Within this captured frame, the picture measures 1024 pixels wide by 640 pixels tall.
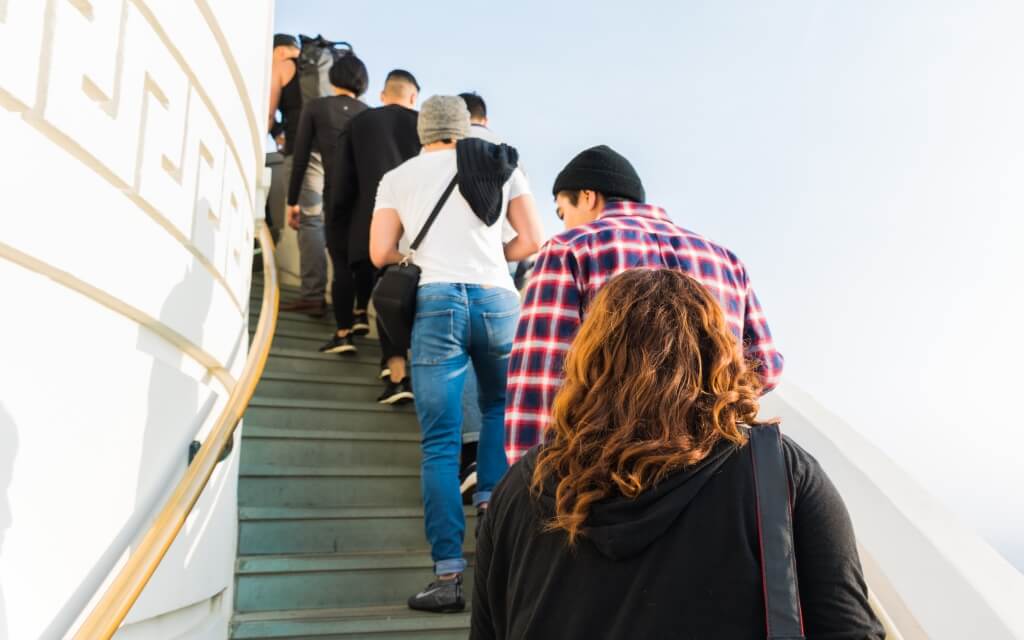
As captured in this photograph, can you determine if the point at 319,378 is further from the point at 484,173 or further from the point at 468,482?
the point at 484,173

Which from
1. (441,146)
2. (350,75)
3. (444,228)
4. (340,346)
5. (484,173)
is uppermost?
(350,75)

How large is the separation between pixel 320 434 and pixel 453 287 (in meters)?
1.32

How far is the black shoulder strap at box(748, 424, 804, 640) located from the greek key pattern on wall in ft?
4.44

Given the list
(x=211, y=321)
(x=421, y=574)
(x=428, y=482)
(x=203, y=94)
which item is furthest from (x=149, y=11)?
(x=421, y=574)

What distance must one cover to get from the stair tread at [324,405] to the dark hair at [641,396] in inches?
125

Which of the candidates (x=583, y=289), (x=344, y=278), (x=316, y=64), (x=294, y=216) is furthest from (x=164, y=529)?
(x=316, y=64)

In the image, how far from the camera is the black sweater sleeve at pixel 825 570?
1.25 metres

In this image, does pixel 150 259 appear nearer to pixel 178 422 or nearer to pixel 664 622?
pixel 178 422

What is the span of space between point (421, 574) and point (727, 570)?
7.92ft

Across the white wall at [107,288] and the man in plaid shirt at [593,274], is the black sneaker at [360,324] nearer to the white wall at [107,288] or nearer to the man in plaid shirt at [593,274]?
the white wall at [107,288]

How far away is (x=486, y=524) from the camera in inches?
60.5

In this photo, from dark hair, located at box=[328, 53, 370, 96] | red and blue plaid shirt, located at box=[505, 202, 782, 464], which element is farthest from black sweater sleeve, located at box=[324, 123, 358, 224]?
red and blue plaid shirt, located at box=[505, 202, 782, 464]

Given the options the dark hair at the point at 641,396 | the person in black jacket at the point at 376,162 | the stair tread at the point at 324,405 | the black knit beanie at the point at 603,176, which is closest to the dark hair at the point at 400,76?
the person in black jacket at the point at 376,162

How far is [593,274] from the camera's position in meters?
2.22
